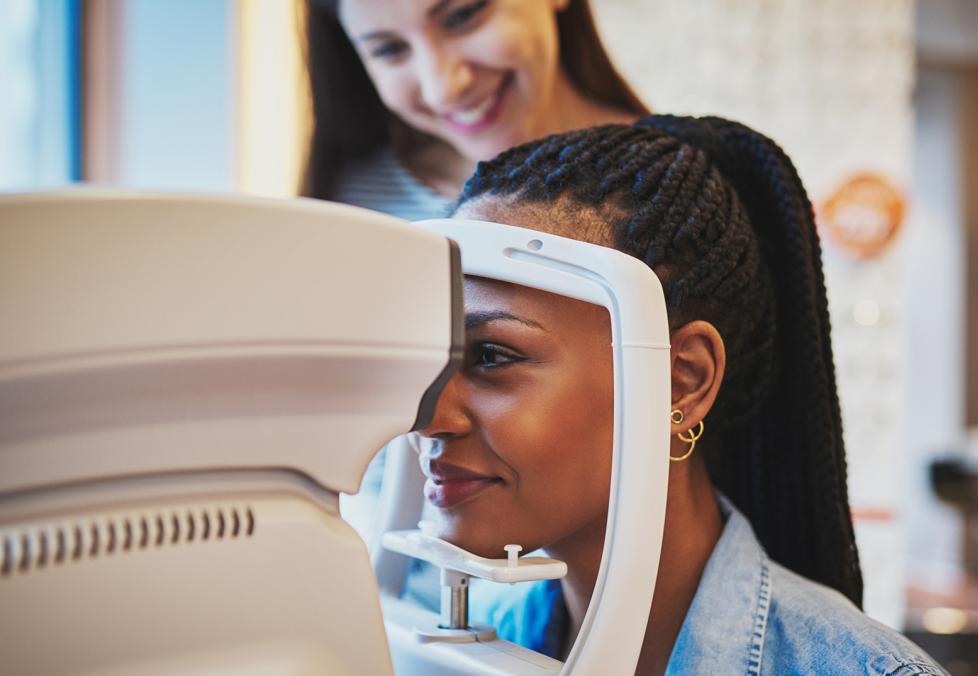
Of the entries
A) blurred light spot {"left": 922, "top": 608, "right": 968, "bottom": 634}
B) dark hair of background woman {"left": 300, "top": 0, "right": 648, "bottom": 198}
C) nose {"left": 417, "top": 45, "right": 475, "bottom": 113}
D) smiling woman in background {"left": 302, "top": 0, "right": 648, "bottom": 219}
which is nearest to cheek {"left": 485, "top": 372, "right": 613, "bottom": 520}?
smiling woman in background {"left": 302, "top": 0, "right": 648, "bottom": 219}

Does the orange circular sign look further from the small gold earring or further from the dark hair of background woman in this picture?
the small gold earring

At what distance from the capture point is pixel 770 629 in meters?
0.84

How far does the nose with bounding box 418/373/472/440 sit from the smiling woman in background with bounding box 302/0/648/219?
0.50 m

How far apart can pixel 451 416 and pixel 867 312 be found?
2.15 metres

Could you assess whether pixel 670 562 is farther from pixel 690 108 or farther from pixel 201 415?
pixel 690 108

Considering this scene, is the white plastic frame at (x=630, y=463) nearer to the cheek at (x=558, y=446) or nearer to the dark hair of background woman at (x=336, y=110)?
the cheek at (x=558, y=446)

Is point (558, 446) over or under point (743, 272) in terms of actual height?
under

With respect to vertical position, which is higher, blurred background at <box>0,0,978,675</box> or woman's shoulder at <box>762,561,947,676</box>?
blurred background at <box>0,0,978,675</box>

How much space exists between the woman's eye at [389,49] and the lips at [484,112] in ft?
0.39

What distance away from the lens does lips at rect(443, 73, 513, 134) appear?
1.32m

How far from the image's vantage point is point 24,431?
0.40m

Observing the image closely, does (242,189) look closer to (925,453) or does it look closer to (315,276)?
(315,276)

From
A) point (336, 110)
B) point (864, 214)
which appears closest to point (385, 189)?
point (336, 110)

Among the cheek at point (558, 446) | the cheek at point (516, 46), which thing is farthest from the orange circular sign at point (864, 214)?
the cheek at point (558, 446)
